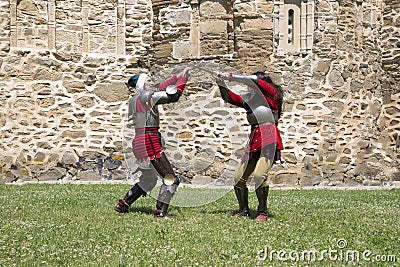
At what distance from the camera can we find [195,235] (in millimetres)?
5645

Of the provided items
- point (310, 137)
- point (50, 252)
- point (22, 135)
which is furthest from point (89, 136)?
point (50, 252)

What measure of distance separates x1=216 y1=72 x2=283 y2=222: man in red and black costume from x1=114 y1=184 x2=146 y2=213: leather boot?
1.24 metres

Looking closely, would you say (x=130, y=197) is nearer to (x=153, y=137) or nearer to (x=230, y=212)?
(x=153, y=137)

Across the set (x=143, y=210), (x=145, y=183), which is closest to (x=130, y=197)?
(x=145, y=183)

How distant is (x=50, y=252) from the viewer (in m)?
4.86

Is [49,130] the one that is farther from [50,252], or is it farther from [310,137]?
[50,252]

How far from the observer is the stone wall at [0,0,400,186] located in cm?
1159

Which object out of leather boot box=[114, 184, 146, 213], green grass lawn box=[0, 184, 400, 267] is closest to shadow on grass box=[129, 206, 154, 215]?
green grass lawn box=[0, 184, 400, 267]

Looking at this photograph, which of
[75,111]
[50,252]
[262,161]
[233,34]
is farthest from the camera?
[75,111]

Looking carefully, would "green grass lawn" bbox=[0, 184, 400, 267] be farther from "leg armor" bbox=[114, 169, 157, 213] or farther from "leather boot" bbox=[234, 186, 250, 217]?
"leg armor" bbox=[114, 169, 157, 213]

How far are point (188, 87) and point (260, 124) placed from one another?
564 centimetres

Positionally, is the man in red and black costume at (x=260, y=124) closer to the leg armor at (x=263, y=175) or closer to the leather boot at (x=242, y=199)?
the leg armor at (x=263, y=175)

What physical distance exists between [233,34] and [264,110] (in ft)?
17.3

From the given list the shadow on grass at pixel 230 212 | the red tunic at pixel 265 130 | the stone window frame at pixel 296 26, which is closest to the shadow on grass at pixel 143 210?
the shadow on grass at pixel 230 212
